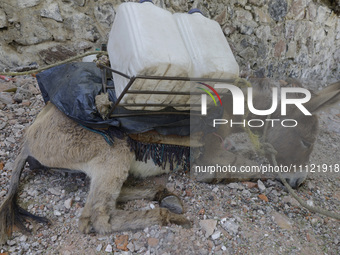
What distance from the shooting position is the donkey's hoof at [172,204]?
209cm

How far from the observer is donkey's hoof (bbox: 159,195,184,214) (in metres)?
2.09

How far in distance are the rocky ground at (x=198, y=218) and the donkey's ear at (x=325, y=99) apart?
781mm

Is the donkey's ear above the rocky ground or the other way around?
above

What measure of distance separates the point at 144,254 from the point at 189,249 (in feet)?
0.97

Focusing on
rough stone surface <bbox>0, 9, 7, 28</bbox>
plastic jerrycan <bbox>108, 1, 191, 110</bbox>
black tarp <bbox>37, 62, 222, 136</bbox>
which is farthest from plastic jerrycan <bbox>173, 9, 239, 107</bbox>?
rough stone surface <bbox>0, 9, 7, 28</bbox>

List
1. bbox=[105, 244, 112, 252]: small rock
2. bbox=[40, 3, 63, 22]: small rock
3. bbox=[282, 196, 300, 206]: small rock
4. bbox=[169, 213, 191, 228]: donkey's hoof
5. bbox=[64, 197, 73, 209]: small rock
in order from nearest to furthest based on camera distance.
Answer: bbox=[105, 244, 112, 252]: small rock, bbox=[169, 213, 191, 228]: donkey's hoof, bbox=[64, 197, 73, 209]: small rock, bbox=[282, 196, 300, 206]: small rock, bbox=[40, 3, 63, 22]: small rock

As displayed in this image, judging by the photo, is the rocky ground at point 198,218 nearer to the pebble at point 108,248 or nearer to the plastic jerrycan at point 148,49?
the pebble at point 108,248

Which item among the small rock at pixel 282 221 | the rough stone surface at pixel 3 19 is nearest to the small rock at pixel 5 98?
the rough stone surface at pixel 3 19

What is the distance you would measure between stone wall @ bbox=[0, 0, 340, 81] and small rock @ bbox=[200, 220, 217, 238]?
8.89 feet

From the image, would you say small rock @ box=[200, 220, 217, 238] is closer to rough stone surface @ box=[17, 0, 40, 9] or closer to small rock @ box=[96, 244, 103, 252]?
small rock @ box=[96, 244, 103, 252]

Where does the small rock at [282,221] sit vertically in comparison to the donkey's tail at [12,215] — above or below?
below

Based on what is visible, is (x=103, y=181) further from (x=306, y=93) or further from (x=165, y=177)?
(x=306, y=93)

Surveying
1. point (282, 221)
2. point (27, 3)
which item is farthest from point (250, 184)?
point (27, 3)

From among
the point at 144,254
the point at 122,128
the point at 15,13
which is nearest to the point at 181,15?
the point at 122,128
